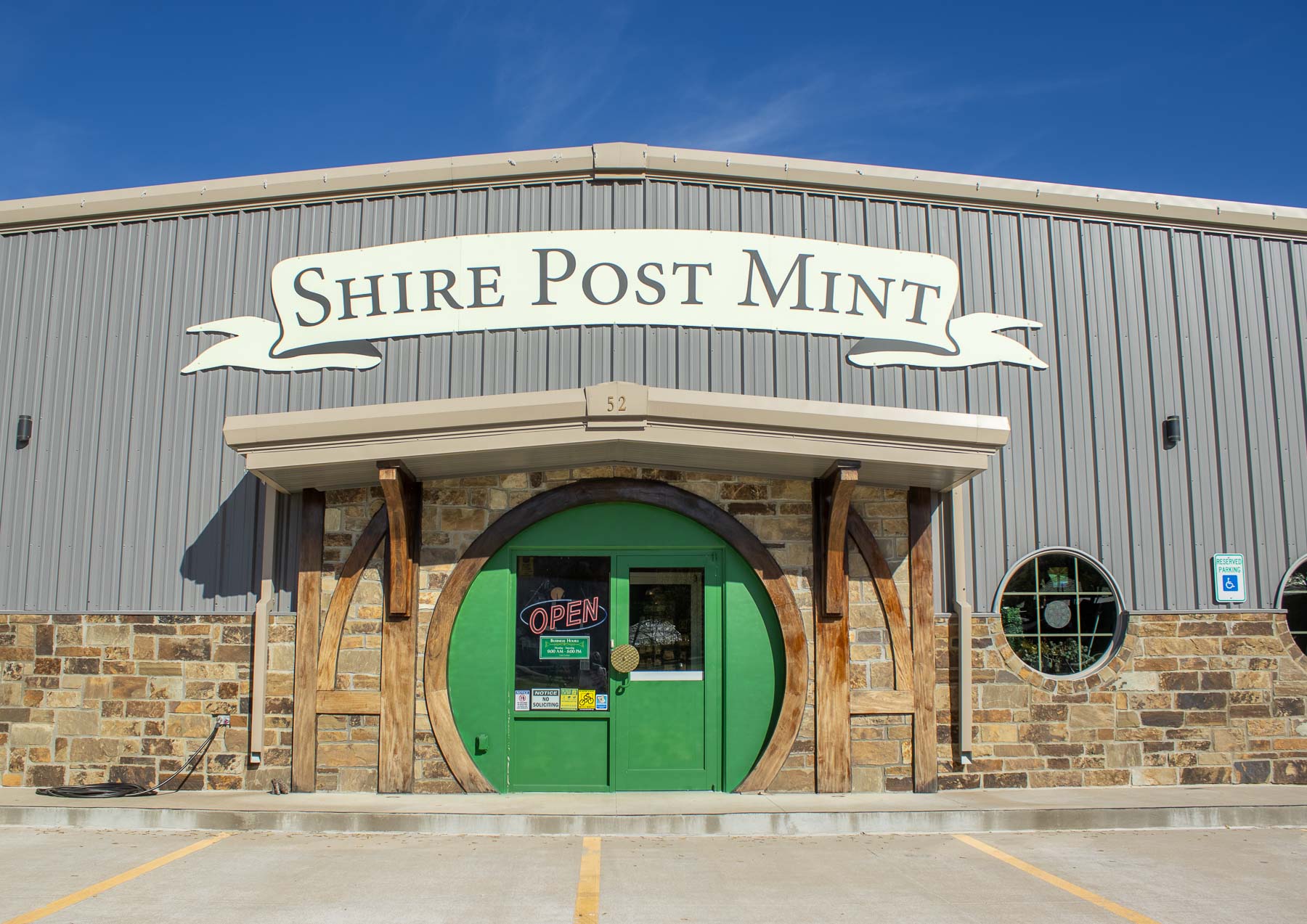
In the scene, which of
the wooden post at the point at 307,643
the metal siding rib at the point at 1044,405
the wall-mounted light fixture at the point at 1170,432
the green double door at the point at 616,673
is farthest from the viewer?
the wall-mounted light fixture at the point at 1170,432

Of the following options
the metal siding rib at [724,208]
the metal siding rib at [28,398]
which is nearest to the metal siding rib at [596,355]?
the metal siding rib at [724,208]

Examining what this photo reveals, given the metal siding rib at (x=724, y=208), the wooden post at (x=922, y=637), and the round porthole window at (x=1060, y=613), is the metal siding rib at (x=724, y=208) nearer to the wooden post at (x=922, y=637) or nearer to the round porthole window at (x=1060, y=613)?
the wooden post at (x=922, y=637)

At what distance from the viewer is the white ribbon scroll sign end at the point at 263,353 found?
31.5 ft

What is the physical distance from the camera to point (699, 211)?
387 inches

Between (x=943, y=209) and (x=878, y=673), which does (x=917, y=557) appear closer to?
(x=878, y=673)

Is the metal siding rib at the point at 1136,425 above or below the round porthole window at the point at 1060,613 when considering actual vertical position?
above

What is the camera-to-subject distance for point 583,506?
30.2 feet

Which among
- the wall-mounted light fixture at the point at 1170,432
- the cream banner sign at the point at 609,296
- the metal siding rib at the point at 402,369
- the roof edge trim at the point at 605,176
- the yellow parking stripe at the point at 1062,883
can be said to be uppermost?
the roof edge trim at the point at 605,176

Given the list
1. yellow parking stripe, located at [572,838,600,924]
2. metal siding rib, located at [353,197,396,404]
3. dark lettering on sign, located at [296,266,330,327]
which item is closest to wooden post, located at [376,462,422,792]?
metal siding rib, located at [353,197,396,404]

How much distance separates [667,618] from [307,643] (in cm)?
303

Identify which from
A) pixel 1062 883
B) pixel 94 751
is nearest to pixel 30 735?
pixel 94 751

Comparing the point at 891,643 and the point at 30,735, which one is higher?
the point at 891,643

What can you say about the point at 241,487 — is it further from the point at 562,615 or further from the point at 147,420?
the point at 562,615

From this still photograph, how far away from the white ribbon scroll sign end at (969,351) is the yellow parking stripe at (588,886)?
4.79 meters
